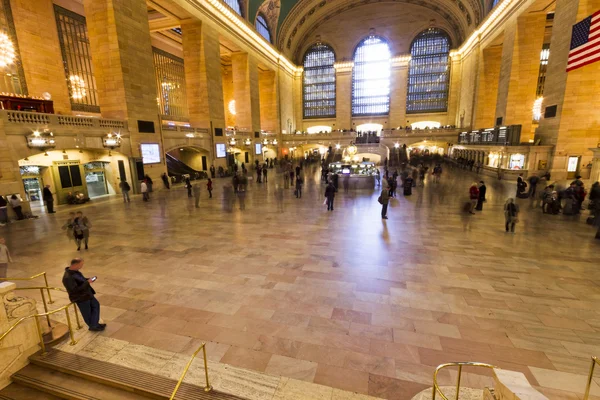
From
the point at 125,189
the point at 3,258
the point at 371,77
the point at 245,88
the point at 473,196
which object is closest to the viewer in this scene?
the point at 3,258

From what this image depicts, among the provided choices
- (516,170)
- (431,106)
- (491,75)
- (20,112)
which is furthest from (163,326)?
(431,106)

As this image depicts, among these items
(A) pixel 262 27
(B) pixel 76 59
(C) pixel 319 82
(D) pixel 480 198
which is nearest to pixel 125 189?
(B) pixel 76 59

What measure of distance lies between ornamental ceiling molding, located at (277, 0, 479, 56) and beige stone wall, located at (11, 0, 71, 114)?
2484 cm

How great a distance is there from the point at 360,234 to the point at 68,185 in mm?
14189

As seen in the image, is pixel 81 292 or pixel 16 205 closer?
pixel 81 292

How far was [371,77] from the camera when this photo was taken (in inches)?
1652

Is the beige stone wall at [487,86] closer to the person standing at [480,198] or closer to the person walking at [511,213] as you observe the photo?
the person standing at [480,198]

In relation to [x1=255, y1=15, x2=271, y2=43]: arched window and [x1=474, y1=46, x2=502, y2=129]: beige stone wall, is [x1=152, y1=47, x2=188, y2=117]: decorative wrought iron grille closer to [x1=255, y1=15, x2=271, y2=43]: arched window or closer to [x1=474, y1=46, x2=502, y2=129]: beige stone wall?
[x1=255, y1=15, x2=271, y2=43]: arched window

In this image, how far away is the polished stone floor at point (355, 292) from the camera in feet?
10.9

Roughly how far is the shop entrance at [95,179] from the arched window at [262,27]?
23624 mm

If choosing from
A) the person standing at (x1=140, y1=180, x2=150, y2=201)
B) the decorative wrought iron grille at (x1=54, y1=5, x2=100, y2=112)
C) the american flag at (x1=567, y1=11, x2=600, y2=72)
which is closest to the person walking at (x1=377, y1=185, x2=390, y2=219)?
the american flag at (x1=567, y1=11, x2=600, y2=72)

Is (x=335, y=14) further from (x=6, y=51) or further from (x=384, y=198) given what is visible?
(x=384, y=198)

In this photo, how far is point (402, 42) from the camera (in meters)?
38.8

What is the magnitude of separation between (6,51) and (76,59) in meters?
4.31
